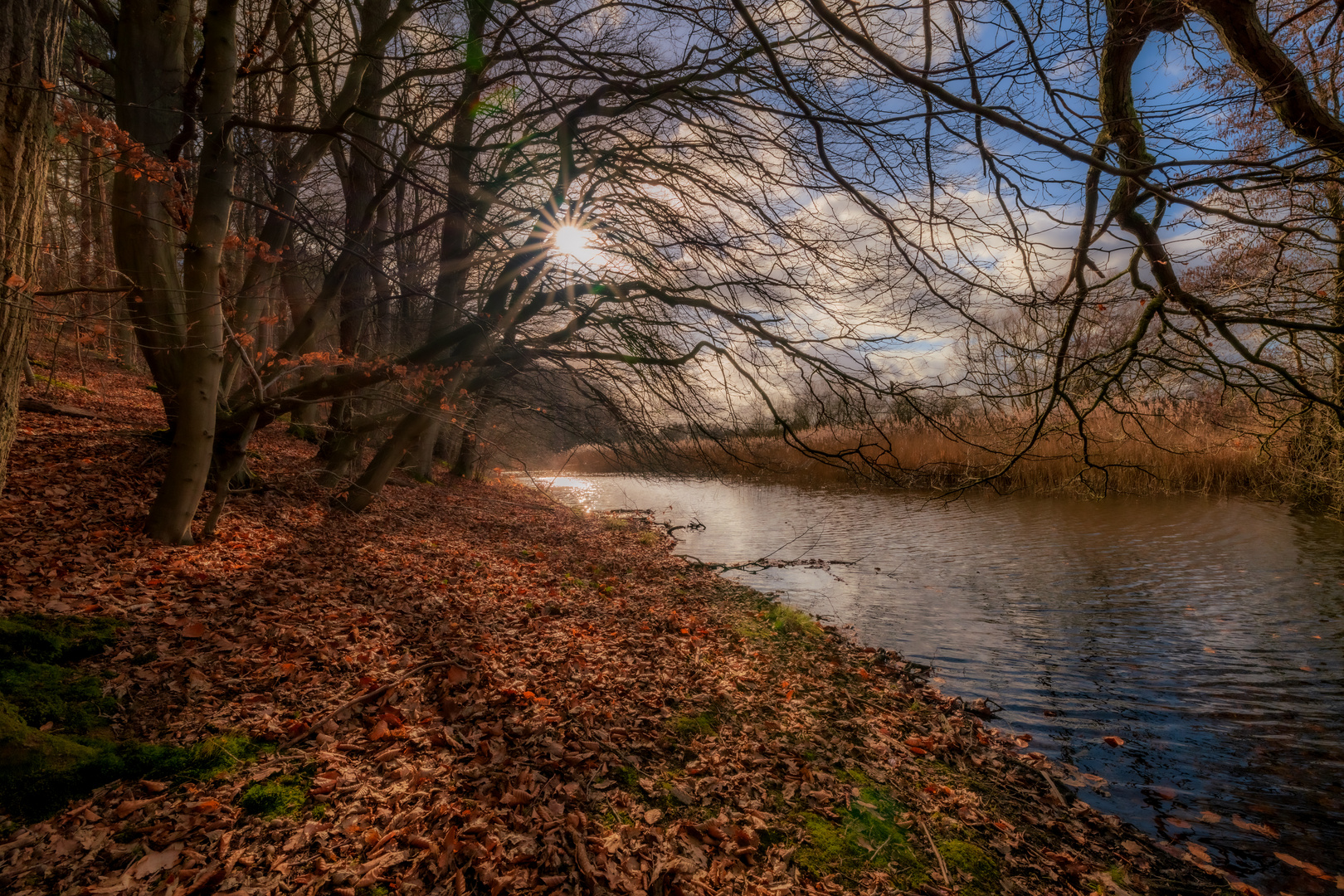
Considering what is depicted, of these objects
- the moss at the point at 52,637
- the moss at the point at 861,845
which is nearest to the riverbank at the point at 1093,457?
the moss at the point at 861,845

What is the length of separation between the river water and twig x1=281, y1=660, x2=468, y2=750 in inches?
171

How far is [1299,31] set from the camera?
5.47 meters

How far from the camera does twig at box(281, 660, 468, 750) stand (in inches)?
116

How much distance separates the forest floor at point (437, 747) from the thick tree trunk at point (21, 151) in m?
1.38

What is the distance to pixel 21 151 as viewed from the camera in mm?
2936

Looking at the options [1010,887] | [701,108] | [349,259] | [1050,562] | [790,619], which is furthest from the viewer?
[1050,562]

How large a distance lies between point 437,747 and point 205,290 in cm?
420

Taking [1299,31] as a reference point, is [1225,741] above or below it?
below

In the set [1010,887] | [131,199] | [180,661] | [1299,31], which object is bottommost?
[1010,887]

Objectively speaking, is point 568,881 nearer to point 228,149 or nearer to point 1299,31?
point 228,149

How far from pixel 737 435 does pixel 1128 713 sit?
4323 mm

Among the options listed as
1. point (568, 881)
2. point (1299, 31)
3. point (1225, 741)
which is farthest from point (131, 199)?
point (1299, 31)

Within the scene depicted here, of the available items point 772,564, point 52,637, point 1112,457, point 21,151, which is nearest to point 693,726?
point 52,637

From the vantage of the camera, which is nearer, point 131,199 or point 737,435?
point 131,199
